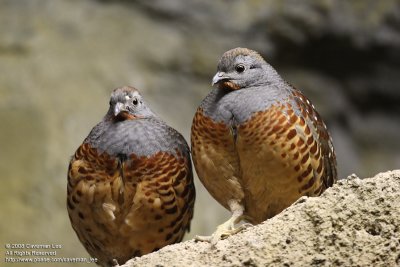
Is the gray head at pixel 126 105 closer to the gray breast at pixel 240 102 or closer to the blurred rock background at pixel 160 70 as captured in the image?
the gray breast at pixel 240 102

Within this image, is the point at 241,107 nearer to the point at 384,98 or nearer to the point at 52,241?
the point at 52,241

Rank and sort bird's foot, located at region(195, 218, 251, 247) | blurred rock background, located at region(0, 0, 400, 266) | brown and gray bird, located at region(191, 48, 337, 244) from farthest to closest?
blurred rock background, located at region(0, 0, 400, 266)
brown and gray bird, located at region(191, 48, 337, 244)
bird's foot, located at region(195, 218, 251, 247)

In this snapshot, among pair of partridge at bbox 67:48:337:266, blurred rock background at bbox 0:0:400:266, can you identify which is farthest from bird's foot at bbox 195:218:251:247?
blurred rock background at bbox 0:0:400:266

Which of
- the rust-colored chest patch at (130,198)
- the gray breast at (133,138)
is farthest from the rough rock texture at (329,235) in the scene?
the gray breast at (133,138)

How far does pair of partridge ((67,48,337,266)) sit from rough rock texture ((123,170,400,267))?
0.77m

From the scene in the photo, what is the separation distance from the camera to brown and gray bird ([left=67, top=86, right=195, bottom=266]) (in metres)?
4.42

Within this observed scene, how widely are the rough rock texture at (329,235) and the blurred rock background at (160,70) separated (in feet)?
11.0

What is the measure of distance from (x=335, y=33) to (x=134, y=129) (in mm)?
3465

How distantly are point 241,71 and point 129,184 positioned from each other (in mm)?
798

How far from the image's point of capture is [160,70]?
7340 mm

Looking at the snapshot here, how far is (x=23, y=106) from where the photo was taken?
23.1 ft

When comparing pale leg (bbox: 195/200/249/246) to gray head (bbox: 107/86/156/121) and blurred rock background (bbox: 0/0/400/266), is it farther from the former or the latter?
blurred rock background (bbox: 0/0/400/266)

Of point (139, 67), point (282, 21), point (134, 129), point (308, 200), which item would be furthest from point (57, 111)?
point (308, 200)

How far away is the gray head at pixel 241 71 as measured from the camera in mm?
4480
